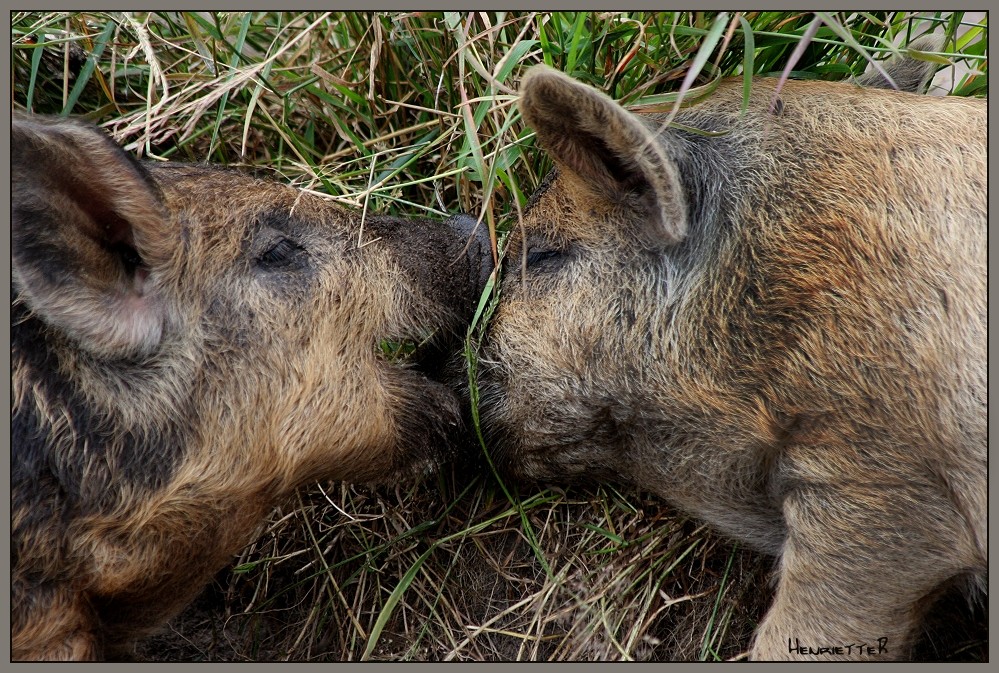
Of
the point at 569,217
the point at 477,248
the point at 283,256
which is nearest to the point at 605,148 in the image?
the point at 569,217

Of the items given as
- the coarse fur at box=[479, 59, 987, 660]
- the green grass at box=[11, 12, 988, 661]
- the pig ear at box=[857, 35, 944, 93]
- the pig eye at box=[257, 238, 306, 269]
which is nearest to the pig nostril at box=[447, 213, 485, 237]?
the green grass at box=[11, 12, 988, 661]

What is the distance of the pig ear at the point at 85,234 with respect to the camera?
2.53 metres

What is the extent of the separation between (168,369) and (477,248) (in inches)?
46.7

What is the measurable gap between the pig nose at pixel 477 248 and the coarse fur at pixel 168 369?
172 mm

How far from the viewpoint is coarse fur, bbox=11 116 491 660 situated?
2.69 metres

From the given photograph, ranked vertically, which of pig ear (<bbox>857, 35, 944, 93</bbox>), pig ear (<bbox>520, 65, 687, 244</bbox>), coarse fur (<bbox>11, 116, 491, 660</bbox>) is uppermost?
pig ear (<bbox>857, 35, 944, 93</bbox>)

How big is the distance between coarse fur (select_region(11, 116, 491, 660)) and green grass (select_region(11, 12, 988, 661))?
0.26m

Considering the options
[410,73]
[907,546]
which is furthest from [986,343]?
[410,73]

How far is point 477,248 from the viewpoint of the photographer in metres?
3.48

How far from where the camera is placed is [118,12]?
3961 mm

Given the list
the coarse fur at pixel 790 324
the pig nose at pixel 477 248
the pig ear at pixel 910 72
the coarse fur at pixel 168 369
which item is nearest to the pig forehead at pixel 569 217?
the coarse fur at pixel 790 324

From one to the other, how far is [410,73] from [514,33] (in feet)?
1.62

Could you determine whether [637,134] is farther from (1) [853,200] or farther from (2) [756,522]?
(2) [756,522]

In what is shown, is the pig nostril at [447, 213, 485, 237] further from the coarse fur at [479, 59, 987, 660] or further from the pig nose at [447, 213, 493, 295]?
the coarse fur at [479, 59, 987, 660]
